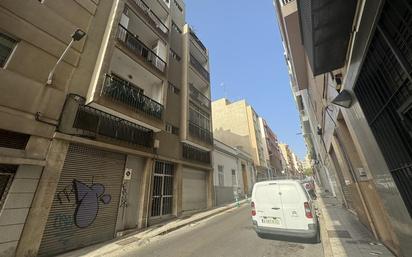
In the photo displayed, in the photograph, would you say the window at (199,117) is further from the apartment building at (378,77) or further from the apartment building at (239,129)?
the apartment building at (239,129)

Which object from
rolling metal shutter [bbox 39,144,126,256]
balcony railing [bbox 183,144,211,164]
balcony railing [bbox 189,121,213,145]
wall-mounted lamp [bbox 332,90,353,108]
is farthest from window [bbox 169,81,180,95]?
wall-mounted lamp [bbox 332,90,353,108]

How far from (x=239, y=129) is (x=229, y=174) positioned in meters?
14.4

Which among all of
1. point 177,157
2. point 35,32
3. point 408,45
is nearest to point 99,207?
point 177,157

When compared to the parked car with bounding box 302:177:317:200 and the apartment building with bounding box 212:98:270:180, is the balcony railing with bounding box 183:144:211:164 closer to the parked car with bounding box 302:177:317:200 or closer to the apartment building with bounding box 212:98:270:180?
the parked car with bounding box 302:177:317:200

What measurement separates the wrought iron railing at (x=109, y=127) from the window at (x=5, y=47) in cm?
259

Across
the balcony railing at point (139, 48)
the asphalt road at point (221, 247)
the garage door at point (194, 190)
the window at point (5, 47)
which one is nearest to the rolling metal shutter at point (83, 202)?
the asphalt road at point (221, 247)

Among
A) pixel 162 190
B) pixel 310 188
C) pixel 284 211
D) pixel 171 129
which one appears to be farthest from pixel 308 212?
pixel 310 188

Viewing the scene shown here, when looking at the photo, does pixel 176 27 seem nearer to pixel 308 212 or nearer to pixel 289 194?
pixel 289 194

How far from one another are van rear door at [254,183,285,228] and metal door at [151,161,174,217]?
6715mm

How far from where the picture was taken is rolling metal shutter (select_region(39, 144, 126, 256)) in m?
6.43

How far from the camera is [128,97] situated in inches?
388

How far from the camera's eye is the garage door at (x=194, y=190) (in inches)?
545

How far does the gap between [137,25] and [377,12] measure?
13638mm

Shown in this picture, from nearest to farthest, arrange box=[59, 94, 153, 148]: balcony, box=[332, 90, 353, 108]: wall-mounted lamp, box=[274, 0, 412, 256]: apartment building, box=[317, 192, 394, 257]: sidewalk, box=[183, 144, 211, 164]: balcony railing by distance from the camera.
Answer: box=[274, 0, 412, 256]: apartment building, box=[332, 90, 353, 108]: wall-mounted lamp, box=[317, 192, 394, 257]: sidewalk, box=[59, 94, 153, 148]: balcony, box=[183, 144, 211, 164]: balcony railing
